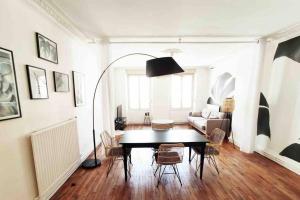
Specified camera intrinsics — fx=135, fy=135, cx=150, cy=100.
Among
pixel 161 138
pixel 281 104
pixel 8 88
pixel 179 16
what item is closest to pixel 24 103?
pixel 8 88

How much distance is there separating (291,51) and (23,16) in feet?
15.1

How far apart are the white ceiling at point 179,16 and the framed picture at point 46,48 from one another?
20.9 inches

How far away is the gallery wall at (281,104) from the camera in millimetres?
2691

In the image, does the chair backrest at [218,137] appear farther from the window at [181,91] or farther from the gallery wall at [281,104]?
the window at [181,91]

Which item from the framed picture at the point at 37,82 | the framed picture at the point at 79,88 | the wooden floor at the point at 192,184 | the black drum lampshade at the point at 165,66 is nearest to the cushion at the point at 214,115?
the wooden floor at the point at 192,184

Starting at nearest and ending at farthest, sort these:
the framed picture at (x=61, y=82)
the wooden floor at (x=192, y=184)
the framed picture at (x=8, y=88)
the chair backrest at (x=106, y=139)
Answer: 1. the framed picture at (x=8, y=88)
2. the wooden floor at (x=192, y=184)
3. the framed picture at (x=61, y=82)
4. the chair backrest at (x=106, y=139)

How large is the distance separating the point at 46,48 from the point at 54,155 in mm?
1650

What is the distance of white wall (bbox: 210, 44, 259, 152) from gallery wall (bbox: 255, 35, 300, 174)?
0.22 meters

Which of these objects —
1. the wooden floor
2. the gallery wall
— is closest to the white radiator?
the wooden floor

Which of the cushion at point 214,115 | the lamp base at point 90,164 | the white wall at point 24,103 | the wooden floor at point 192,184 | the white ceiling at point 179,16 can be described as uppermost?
the white ceiling at point 179,16

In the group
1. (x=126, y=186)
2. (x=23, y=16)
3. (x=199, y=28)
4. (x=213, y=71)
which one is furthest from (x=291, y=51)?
(x=23, y=16)

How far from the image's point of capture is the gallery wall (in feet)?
8.83

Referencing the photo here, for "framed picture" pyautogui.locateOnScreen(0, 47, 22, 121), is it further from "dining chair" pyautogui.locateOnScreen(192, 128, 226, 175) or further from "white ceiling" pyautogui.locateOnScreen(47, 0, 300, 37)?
"dining chair" pyautogui.locateOnScreen(192, 128, 226, 175)

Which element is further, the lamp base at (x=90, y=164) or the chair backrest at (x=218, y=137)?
the lamp base at (x=90, y=164)
